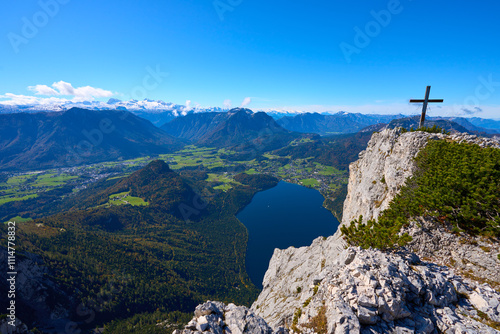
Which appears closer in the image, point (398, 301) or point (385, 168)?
point (398, 301)

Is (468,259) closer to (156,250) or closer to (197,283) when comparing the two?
(197,283)

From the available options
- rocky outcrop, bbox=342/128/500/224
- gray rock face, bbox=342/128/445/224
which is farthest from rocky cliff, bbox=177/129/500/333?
gray rock face, bbox=342/128/445/224

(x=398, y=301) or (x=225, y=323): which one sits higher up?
(x=398, y=301)

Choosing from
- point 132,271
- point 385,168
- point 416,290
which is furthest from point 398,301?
point 132,271

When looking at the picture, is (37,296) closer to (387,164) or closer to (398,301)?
(398,301)

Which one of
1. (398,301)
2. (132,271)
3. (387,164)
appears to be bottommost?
(132,271)

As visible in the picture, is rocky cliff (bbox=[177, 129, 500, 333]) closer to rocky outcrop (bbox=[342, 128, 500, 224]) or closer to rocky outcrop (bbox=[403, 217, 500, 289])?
rocky outcrop (bbox=[403, 217, 500, 289])

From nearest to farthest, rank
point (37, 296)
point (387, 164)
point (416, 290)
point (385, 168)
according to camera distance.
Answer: point (416, 290)
point (387, 164)
point (385, 168)
point (37, 296)

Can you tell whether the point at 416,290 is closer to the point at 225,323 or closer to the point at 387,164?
the point at 225,323

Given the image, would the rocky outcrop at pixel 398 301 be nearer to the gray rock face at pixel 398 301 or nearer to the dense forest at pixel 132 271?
the gray rock face at pixel 398 301

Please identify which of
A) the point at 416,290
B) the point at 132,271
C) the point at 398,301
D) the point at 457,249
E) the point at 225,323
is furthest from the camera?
the point at 132,271
